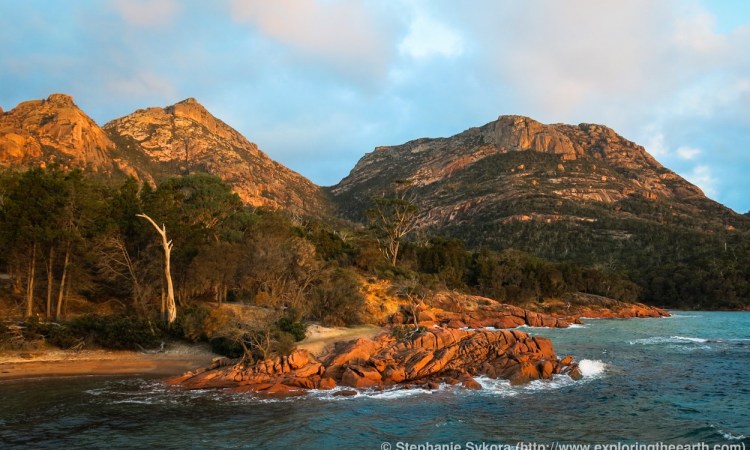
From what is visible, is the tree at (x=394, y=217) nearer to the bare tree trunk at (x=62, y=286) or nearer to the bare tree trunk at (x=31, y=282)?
the bare tree trunk at (x=62, y=286)

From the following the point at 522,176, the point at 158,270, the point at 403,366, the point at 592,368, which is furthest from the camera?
the point at 522,176

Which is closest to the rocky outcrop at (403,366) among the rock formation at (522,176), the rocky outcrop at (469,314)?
the rocky outcrop at (469,314)

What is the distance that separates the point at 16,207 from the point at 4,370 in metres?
11.7

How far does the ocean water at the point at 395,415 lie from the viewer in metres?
14.0

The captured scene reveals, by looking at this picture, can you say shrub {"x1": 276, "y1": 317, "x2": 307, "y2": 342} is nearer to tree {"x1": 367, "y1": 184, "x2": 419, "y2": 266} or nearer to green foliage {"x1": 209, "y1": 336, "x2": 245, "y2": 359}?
green foliage {"x1": 209, "y1": 336, "x2": 245, "y2": 359}

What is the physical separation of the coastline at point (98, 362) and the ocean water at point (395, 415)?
66.0 inches

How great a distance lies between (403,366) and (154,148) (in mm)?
135525

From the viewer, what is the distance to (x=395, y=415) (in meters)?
16.8

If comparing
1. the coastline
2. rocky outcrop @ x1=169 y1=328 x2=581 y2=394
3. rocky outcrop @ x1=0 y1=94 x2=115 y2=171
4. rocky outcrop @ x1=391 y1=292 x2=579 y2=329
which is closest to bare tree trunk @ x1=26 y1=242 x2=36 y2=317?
the coastline

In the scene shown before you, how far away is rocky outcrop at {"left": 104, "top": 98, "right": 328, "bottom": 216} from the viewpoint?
132700 mm

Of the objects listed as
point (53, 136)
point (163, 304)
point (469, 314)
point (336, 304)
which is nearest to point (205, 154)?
point (53, 136)

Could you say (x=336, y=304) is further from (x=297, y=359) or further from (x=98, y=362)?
(x=98, y=362)

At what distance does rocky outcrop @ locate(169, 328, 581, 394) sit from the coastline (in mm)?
3563

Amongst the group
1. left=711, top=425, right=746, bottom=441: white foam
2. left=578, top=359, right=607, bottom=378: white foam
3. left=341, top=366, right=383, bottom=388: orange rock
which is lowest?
left=578, top=359, right=607, bottom=378: white foam
